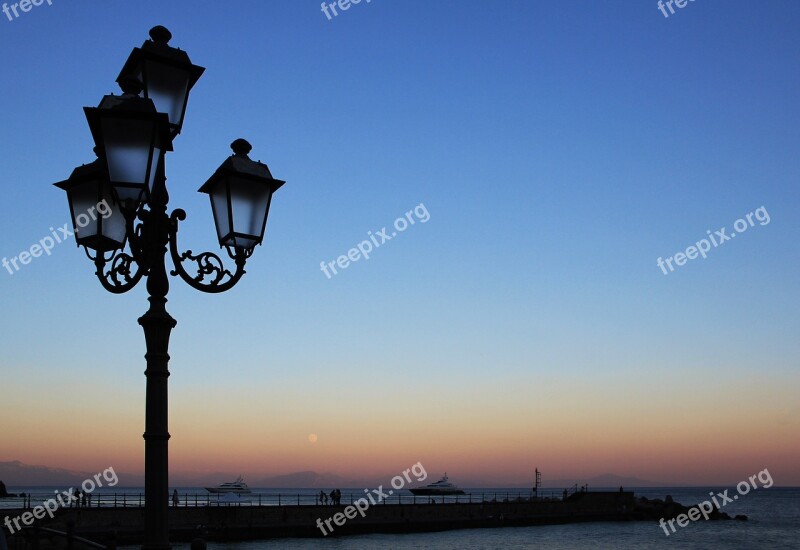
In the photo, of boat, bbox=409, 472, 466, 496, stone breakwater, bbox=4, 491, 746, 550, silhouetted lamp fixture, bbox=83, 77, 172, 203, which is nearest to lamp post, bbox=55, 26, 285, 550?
silhouetted lamp fixture, bbox=83, 77, 172, 203

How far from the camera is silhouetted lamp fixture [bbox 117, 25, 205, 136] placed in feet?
22.7

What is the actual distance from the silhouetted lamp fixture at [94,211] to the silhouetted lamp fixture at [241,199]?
792 millimetres

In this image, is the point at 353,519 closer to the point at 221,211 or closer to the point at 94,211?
the point at 221,211

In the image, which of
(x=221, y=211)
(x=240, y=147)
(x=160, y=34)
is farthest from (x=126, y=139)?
(x=160, y=34)

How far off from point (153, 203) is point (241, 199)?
714 mm

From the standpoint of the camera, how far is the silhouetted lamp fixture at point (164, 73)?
6.91 m

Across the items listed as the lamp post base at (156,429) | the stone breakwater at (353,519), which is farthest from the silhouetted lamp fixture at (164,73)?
the stone breakwater at (353,519)

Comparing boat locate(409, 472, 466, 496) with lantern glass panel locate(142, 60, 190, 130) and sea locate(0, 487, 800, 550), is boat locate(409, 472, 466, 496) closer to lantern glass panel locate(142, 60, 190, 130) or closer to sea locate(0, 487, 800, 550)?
sea locate(0, 487, 800, 550)

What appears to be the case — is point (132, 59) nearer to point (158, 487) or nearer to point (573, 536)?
point (158, 487)

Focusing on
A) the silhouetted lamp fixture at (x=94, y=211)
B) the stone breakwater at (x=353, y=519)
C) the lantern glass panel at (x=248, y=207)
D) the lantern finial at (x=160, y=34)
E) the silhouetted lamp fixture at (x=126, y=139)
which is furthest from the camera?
the stone breakwater at (x=353, y=519)

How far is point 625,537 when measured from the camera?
71375mm

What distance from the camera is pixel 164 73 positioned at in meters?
6.98

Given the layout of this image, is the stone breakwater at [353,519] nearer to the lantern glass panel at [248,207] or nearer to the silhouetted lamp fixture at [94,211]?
the silhouetted lamp fixture at [94,211]

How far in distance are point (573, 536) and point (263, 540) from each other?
29.1m
